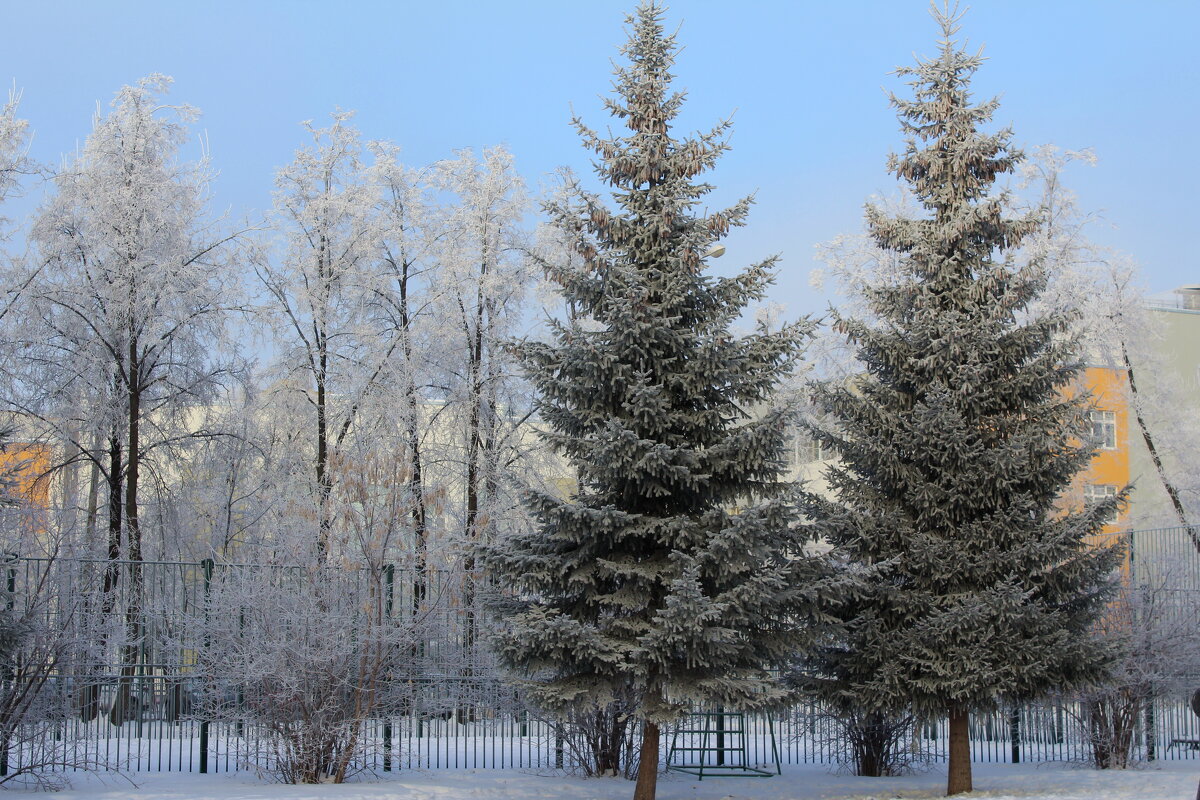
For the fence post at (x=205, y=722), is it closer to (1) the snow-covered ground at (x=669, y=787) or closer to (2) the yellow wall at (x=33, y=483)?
(1) the snow-covered ground at (x=669, y=787)

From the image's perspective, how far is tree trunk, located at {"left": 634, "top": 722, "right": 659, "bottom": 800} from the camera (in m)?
12.5

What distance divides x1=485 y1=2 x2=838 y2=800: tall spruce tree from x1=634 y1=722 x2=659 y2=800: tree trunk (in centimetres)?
2

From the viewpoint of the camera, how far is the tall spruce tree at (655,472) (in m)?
11.6

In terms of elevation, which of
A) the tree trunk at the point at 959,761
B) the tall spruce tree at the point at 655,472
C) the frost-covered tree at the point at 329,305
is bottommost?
the tree trunk at the point at 959,761

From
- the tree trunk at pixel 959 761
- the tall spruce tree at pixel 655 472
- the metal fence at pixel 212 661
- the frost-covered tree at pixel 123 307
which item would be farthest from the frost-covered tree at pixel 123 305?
the tree trunk at pixel 959 761

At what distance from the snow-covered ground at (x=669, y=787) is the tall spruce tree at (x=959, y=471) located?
1406 millimetres

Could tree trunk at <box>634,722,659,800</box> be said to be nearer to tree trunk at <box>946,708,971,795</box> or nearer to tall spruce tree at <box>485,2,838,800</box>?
tall spruce tree at <box>485,2,838,800</box>

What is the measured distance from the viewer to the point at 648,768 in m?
12.5

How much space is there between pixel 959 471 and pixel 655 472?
159 inches

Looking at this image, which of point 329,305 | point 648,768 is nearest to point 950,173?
point 648,768

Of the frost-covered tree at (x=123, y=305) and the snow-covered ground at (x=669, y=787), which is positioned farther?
the frost-covered tree at (x=123, y=305)

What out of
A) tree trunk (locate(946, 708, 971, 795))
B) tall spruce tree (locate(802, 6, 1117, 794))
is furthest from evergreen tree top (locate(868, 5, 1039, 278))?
tree trunk (locate(946, 708, 971, 795))

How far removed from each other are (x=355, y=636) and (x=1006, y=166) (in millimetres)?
10164

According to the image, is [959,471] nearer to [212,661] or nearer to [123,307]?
[212,661]
